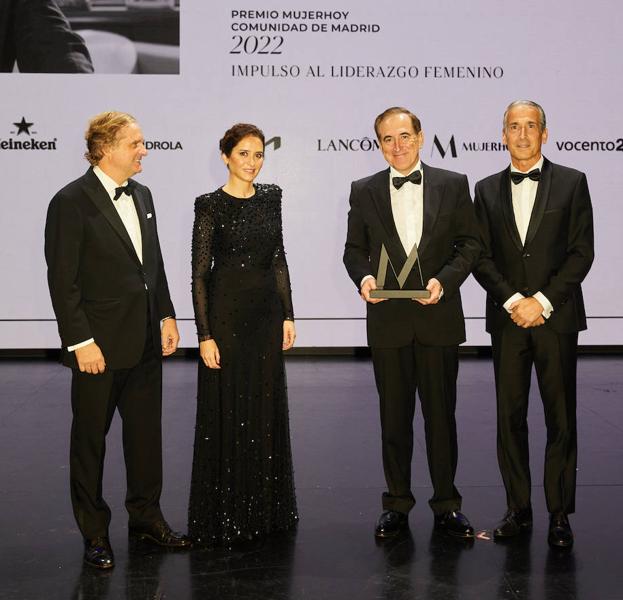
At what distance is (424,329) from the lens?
11.4ft

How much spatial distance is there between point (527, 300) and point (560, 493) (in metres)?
0.76

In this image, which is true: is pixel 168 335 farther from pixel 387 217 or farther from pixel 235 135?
pixel 387 217

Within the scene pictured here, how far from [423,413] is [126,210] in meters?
1.37

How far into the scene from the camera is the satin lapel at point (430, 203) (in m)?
3.48

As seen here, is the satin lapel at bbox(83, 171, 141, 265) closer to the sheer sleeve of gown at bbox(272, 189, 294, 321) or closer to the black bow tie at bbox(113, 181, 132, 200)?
the black bow tie at bbox(113, 181, 132, 200)

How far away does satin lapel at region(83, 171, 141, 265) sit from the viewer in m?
3.19

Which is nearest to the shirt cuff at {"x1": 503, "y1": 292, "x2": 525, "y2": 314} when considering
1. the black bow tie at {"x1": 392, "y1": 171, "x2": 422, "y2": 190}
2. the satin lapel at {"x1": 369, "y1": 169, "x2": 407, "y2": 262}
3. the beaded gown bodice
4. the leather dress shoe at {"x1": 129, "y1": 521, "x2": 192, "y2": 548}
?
the satin lapel at {"x1": 369, "y1": 169, "x2": 407, "y2": 262}

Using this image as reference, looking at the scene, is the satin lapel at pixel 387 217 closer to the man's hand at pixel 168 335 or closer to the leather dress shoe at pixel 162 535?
the man's hand at pixel 168 335

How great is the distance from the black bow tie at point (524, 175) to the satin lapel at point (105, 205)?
1470 mm

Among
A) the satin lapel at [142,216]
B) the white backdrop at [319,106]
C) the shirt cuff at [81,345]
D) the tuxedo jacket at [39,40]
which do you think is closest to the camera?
the shirt cuff at [81,345]

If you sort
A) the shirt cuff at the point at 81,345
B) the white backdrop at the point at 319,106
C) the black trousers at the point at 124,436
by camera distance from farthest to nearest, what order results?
the white backdrop at the point at 319,106 → the black trousers at the point at 124,436 → the shirt cuff at the point at 81,345

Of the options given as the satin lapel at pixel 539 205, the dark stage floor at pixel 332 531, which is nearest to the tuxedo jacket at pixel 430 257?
the satin lapel at pixel 539 205

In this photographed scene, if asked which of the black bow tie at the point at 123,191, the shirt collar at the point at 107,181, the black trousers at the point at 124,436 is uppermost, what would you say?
the shirt collar at the point at 107,181

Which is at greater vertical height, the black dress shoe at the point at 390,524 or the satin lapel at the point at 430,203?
the satin lapel at the point at 430,203
